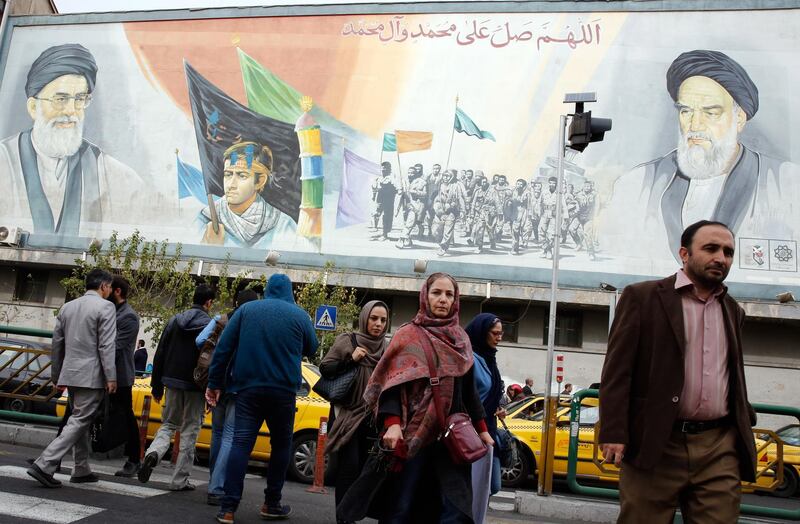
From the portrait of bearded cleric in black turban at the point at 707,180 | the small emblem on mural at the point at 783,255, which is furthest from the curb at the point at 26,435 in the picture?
the small emblem on mural at the point at 783,255

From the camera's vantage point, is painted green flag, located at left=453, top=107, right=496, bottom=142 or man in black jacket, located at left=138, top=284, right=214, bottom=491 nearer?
man in black jacket, located at left=138, top=284, right=214, bottom=491

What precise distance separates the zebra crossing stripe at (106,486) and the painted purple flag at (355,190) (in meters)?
21.0

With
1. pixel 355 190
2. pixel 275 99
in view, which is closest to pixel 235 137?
pixel 275 99

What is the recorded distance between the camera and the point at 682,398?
329cm

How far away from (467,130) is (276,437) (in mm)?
22505

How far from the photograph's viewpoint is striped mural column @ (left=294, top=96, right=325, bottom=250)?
27.4 m

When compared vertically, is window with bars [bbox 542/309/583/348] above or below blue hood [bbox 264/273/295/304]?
above

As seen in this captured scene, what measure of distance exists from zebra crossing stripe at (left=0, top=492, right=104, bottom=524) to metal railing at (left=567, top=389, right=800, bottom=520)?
4.60m

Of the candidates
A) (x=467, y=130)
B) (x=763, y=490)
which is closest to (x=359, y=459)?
(x=763, y=490)

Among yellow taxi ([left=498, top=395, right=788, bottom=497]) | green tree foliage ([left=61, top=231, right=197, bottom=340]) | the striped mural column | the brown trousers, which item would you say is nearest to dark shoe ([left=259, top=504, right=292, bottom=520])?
the brown trousers

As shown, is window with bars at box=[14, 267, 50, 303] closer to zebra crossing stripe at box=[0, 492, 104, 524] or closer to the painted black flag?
the painted black flag

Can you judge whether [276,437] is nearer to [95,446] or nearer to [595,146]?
[95,446]

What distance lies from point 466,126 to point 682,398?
24.3 meters

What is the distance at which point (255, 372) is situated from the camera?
5297 millimetres
